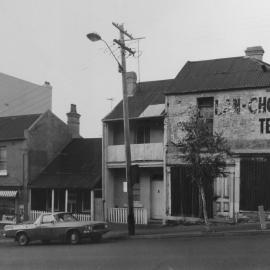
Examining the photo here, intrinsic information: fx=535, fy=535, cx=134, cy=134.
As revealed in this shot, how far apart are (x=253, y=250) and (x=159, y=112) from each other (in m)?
12.6

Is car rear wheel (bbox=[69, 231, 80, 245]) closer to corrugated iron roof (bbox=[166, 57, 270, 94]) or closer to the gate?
the gate

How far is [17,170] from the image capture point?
3098cm

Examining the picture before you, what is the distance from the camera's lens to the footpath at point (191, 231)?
19.9m

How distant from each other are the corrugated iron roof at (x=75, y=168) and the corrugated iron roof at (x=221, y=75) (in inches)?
283

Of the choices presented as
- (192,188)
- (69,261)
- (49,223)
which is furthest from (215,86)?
(69,261)

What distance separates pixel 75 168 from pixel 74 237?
10.9 metres

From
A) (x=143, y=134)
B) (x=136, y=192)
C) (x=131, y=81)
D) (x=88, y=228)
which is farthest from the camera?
(x=131, y=81)

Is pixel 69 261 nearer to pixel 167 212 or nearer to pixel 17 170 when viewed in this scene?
pixel 167 212

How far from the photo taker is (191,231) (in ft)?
70.4

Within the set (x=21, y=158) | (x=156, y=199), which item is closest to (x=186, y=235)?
(x=156, y=199)

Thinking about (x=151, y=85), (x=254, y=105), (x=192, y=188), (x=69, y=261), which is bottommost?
(x=69, y=261)

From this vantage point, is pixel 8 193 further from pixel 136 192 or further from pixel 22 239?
pixel 22 239

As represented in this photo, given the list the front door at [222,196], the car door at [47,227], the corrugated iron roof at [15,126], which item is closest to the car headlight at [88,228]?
the car door at [47,227]

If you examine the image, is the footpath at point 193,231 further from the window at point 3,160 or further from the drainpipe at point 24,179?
the window at point 3,160
